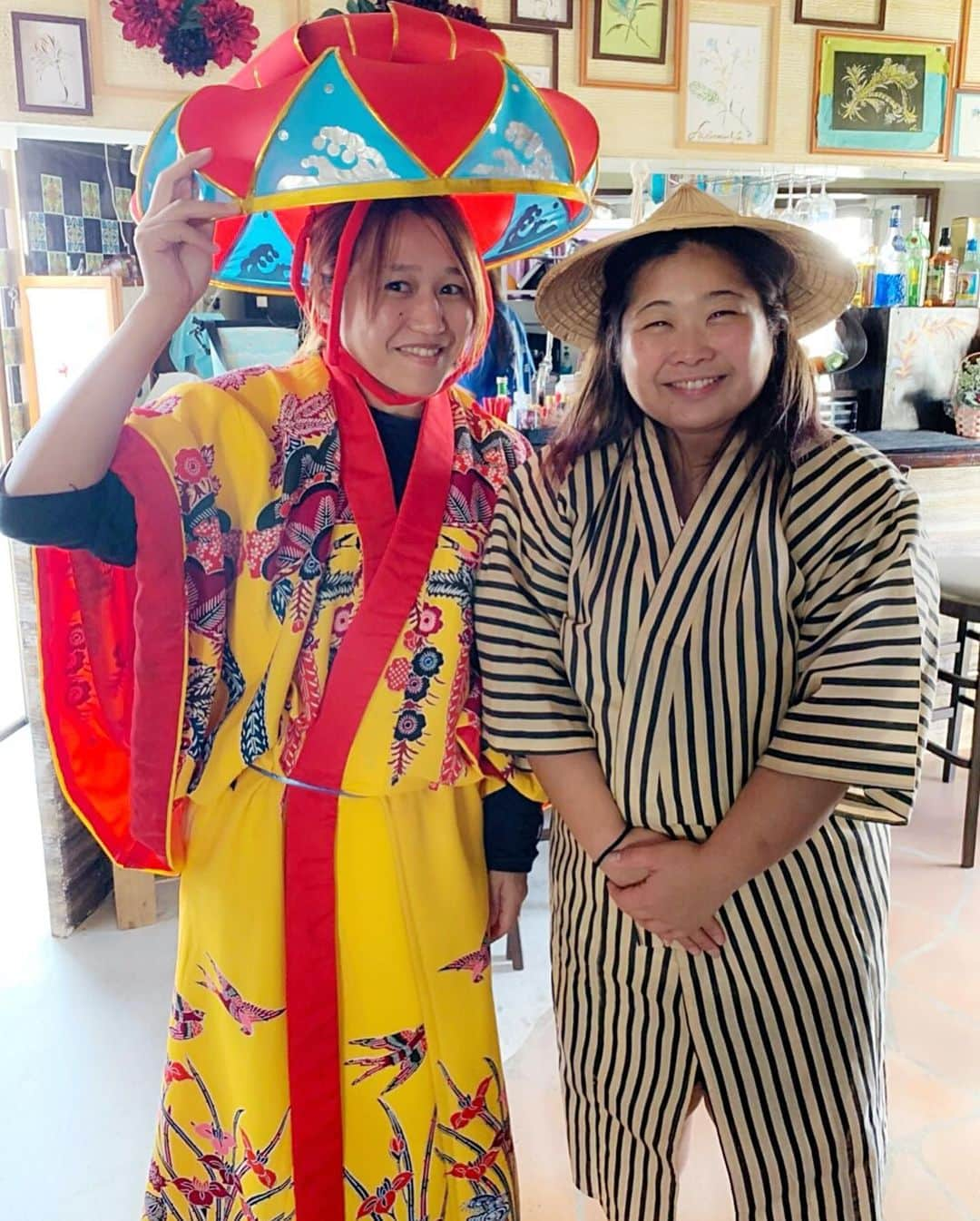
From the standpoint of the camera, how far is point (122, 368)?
0.87 metres

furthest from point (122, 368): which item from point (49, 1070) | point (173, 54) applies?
point (49, 1070)

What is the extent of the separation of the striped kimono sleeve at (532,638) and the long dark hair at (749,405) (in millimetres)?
71

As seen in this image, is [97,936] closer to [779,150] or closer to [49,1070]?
[49,1070]

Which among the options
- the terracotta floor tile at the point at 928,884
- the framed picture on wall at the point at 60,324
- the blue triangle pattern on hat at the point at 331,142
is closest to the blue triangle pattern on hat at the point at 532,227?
the blue triangle pattern on hat at the point at 331,142

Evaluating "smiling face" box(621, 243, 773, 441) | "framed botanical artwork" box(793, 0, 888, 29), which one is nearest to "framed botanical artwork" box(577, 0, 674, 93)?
"framed botanical artwork" box(793, 0, 888, 29)

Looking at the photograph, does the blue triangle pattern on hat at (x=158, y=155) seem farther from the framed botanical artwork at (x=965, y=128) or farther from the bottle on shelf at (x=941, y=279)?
the bottle on shelf at (x=941, y=279)

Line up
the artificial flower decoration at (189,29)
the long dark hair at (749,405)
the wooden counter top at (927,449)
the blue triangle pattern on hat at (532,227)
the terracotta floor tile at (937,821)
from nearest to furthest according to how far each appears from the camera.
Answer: the long dark hair at (749,405)
the blue triangle pattern on hat at (532,227)
the artificial flower decoration at (189,29)
the terracotta floor tile at (937,821)
the wooden counter top at (927,449)

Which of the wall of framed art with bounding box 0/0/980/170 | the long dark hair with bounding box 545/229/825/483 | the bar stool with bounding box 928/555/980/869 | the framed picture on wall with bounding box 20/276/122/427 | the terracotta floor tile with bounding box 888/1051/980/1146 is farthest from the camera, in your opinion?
the bar stool with bounding box 928/555/980/869

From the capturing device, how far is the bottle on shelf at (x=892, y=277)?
302 centimetres

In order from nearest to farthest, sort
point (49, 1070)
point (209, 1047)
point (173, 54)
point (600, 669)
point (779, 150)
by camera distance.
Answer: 1. point (600, 669)
2. point (209, 1047)
3. point (173, 54)
4. point (49, 1070)
5. point (779, 150)

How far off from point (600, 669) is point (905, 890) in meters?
1.74

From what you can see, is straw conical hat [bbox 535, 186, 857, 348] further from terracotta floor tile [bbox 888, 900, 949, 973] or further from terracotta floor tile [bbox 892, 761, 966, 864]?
terracotta floor tile [bbox 892, 761, 966, 864]

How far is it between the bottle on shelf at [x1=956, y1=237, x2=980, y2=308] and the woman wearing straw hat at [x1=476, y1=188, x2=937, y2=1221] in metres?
2.47

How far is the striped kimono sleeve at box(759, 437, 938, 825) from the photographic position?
0.86 meters
